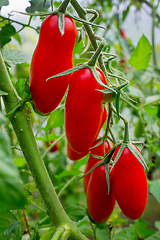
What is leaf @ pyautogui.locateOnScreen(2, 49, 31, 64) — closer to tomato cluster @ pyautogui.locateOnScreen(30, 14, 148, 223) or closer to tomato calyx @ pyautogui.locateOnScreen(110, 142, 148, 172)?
tomato cluster @ pyautogui.locateOnScreen(30, 14, 148, 223)

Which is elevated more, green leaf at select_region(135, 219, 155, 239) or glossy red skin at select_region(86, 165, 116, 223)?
glossy red skin at select_region(86, 165, 116, 223)

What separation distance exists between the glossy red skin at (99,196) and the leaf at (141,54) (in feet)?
1.09

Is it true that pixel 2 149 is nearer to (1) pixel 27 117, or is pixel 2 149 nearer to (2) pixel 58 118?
(1) pixel 27 117

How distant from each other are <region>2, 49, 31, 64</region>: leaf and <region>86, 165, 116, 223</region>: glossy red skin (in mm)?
239

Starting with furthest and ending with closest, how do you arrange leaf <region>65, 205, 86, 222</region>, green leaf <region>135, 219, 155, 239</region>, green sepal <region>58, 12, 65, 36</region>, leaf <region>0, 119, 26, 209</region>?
green leaf <region>135, 219, 155, 239</region>, leaf <region>65, 205, 86, 222</region>, green sepal <region>58, 12, 65, 36</region>, leaf <region>0, 119, 26, 209</region>

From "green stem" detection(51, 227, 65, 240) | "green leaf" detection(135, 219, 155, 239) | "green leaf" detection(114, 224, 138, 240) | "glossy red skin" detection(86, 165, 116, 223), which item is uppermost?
"green stem" detection(51, 227, 65, 240)

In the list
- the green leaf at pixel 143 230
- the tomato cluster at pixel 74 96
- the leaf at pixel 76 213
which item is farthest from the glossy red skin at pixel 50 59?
the green leaf at pixel 143 230

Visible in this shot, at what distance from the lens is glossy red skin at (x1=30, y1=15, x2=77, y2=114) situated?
295 millimetres

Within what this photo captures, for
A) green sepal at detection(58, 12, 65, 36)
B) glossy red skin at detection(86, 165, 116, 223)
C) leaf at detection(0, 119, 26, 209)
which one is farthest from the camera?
glossy red skin at detection(86, 165, 116, 223)

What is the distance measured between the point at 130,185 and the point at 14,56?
31 centimetres

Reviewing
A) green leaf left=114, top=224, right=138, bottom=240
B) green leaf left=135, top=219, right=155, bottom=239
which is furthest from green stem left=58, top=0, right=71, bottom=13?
green leaf left=135, top=219, right=155, bottom=239

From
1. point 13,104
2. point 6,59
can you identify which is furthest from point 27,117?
point 6,59

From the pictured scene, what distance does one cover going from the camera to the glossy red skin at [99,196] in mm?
383

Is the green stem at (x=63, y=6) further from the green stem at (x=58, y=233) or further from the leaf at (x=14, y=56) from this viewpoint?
the green stem at (x=58, y=233)
